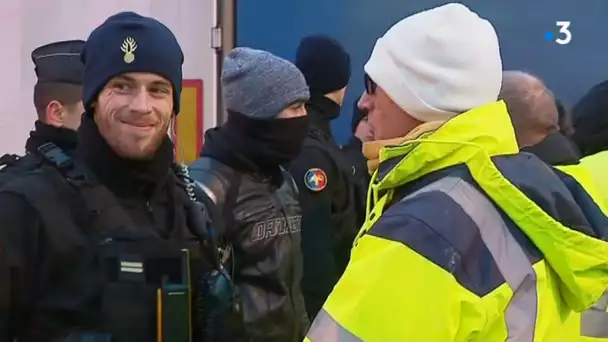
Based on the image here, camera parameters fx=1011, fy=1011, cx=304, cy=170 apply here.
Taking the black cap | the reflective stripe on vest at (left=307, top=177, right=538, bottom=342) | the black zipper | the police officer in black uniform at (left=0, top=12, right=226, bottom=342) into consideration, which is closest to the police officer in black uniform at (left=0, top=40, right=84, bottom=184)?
the black cap

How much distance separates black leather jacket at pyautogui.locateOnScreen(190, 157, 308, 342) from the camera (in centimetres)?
289

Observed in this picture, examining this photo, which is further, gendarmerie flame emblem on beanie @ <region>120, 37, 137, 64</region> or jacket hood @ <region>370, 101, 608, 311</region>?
gendarmerie flame emblem on beanie @ <region>120, 37, 137, 64</region>

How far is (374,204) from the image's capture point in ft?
5.81

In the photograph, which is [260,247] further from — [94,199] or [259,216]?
[94,199]

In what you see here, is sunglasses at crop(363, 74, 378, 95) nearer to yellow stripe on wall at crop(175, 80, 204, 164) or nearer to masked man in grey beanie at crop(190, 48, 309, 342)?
masked man in grey beanie at crop(190, 48, 309, 342)

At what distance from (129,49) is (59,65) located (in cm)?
87

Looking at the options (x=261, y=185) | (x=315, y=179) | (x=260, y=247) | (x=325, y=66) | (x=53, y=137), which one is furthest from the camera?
(x=325, y=66)

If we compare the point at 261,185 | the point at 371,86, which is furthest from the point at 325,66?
the point at 371,86

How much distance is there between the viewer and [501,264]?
5.22 ft

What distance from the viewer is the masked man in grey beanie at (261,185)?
291cm

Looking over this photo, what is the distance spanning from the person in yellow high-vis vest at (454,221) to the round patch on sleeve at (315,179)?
1.79 meters

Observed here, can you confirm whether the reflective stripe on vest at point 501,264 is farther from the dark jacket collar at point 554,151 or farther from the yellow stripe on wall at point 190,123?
the yellow stripe on wall at point 190,123

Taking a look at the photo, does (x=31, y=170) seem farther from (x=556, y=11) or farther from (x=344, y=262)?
(x=556, y=11)

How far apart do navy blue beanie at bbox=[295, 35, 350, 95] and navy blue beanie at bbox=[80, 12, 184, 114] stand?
153 cm
